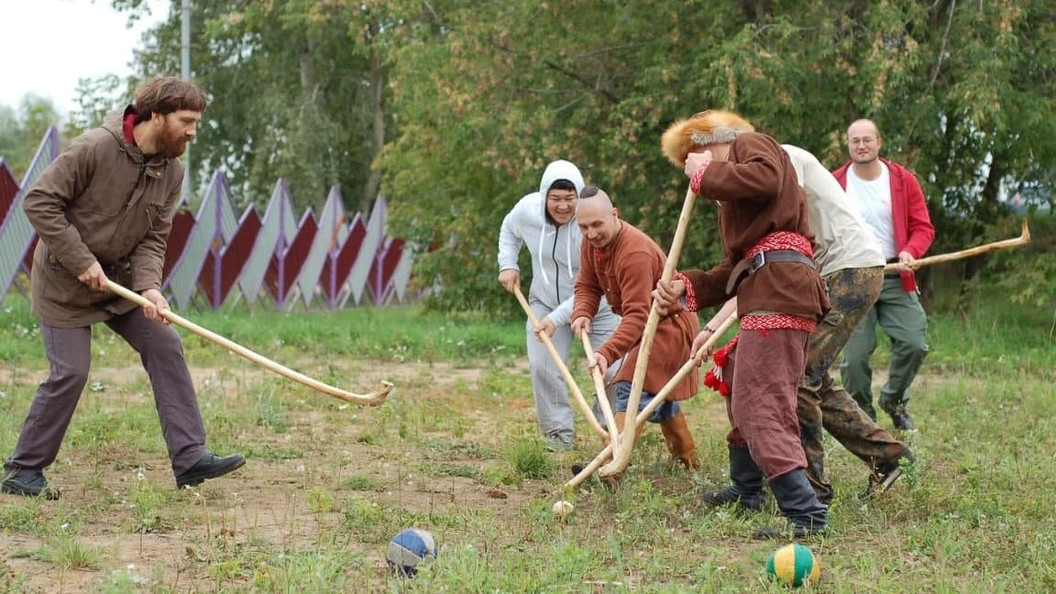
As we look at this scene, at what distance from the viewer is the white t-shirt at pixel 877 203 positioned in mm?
7391

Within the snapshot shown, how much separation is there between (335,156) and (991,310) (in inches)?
748


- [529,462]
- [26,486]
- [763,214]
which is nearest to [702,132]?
[763,214]

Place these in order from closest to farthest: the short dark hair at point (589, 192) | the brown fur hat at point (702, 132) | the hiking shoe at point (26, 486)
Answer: the brown fur hat at point (702, 132), the hiking shoe at point (26, 486), the short dark hair at point (589, 192)

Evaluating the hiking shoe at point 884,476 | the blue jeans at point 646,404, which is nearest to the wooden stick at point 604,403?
the blue jeans at point 646,404

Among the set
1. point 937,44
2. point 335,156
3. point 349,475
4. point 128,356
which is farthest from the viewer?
point 335,156

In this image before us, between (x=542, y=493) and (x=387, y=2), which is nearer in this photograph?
(x=542, y=493)

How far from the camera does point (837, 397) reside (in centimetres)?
557

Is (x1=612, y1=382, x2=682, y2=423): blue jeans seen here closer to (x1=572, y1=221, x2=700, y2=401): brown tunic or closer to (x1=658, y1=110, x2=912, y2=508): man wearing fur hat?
(x1=572, y1=221, x2=700, y2=401): brown tunic

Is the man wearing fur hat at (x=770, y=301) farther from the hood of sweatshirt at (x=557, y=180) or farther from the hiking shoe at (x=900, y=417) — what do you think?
the hiking shoe at (x=900, y=417)

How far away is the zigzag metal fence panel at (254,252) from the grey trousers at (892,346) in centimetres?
960

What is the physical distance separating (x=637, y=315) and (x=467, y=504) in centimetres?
116

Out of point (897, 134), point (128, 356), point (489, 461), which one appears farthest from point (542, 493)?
point (897, 134)

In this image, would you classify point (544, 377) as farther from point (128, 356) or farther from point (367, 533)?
point (128, 356)

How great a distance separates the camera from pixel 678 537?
5.01m
